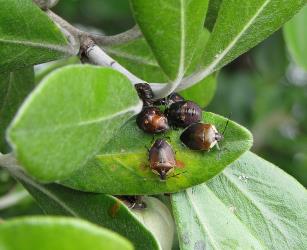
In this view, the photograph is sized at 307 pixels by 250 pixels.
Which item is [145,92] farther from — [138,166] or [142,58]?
[142,58]

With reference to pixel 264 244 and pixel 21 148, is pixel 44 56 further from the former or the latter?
pixel 264 244

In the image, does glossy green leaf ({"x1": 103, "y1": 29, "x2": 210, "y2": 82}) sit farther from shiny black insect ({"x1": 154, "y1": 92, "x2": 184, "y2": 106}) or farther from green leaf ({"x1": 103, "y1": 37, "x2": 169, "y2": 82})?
shiny black insect ({"x1": 154, "y1": 92, "x2": 184, "y2": 106})

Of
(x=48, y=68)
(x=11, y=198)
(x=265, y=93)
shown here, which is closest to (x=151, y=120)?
(x=48, y=68)

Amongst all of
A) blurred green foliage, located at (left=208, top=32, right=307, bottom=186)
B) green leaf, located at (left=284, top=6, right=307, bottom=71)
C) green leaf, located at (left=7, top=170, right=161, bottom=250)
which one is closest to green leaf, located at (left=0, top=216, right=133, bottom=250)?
green leaf, located at (left=7, top=170, right=161, bottom=250)

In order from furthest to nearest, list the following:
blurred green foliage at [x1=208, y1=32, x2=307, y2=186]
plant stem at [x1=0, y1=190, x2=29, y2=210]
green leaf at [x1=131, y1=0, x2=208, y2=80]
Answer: blurred green foliage at [x1=208, y1=32, x2=307, y2=186], plant stem at [x1=0, y1=190, x2=29, y2=210], green leaf at [x1=131, y1=0, x2=208, y2=80]


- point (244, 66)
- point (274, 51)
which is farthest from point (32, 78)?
point (244, 66)

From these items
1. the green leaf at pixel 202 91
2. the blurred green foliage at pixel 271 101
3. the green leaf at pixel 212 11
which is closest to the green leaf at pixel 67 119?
the green leaf at pixel 212 11
